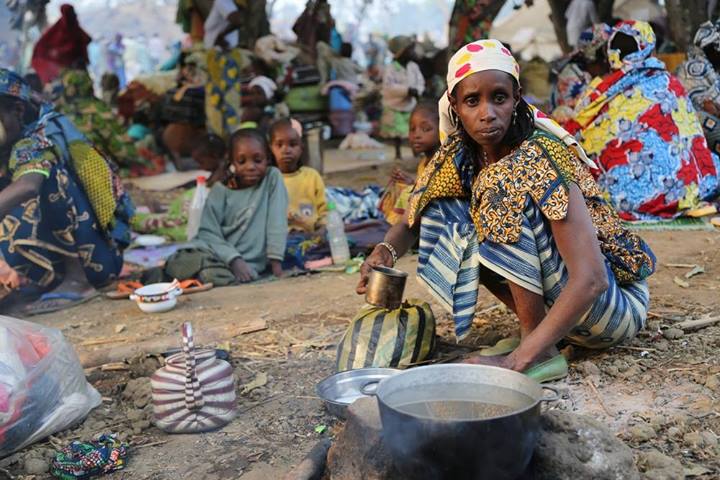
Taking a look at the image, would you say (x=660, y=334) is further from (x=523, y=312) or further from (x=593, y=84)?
(x=593, y=84)

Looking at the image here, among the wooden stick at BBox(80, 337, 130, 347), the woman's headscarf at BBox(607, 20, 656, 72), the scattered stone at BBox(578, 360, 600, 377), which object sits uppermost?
the woman's headscarf at BBox(607, 20, 656, 72)

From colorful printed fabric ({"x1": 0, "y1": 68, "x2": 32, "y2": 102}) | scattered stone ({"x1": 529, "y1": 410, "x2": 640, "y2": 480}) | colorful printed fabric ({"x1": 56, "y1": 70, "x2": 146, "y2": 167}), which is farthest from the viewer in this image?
colorful printed fabric ({"x1": 56, "y1": 70, "x2": 146, "y2": 167})

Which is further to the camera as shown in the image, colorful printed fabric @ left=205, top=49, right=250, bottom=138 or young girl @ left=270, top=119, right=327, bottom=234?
colorful printed fabric @ left=205, top=49, right=250, bottom=138

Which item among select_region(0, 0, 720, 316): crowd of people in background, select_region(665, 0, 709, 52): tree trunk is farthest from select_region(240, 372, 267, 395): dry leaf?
select_region(665, 0, 709, 52): tree trunk

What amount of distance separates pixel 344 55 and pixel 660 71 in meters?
7.59

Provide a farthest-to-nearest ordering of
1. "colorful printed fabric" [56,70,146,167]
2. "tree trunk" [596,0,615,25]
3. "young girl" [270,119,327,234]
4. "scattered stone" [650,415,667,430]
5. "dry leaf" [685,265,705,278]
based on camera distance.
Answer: "tree trunk" [596,0,615,25], "colorful printed fabric" [56,70,146,167], "young girl" [270,119,327,234], "dry leaf" [685,265,705,278], "scattered stone" [650,415,667,430]

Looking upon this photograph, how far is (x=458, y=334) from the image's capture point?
8.64 ft

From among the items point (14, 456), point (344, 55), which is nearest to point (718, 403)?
point (14, 456)

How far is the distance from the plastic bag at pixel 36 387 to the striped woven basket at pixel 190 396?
0.35 m

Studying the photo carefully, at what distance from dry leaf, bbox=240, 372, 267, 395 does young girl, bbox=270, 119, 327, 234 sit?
2.42 m

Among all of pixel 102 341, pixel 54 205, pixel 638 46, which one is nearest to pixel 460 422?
pixel 102 341

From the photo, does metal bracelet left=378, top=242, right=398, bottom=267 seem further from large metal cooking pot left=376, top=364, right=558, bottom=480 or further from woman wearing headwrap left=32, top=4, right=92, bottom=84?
woman wearing headwrap left=32, top=4, right=92, bottom=84

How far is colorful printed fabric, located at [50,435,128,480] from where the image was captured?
2.29m

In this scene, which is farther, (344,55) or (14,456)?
(344,55)
